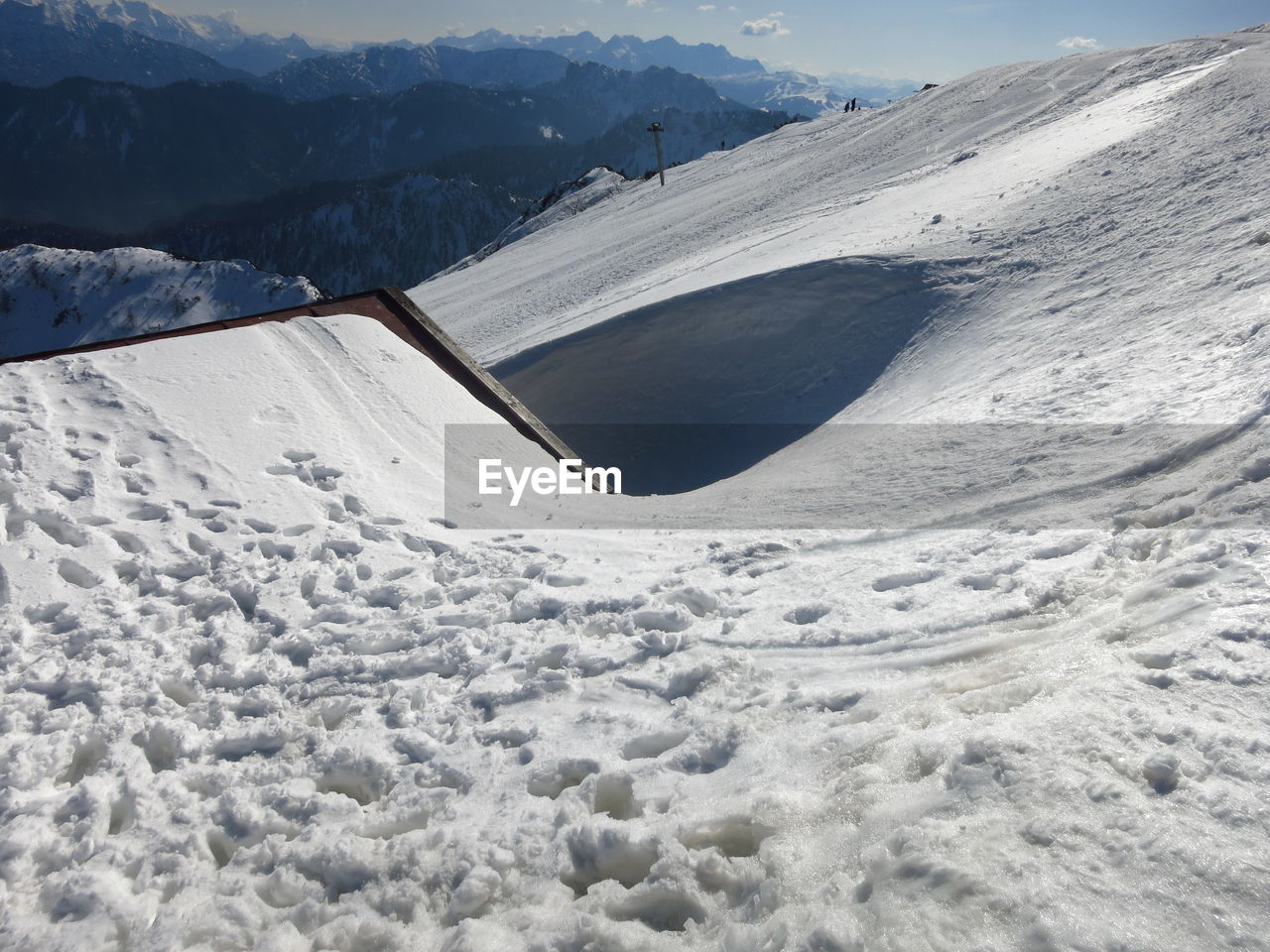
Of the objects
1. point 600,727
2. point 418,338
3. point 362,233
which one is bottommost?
point 600,727

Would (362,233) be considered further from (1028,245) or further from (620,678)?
(620,678)

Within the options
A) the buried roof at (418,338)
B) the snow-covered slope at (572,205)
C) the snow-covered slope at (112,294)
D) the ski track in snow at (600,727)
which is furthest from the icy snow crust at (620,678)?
the snow-covered slope at (112,294)

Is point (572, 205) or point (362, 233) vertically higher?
point (362, 233)

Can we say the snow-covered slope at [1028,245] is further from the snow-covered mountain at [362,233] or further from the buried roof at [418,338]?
the snow-covered mountain at [362,233]

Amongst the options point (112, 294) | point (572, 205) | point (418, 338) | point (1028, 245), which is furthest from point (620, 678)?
point (112, 294)

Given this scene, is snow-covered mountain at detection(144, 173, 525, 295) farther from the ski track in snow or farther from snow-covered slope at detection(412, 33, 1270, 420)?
the ski track in snow

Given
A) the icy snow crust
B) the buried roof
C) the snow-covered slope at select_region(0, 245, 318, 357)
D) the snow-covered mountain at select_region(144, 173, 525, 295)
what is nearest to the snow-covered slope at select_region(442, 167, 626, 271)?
the buried roof

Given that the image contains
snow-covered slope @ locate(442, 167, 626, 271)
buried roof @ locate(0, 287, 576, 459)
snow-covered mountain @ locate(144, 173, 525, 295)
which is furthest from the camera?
snow-covered mountain @ locate(144, 173, 525, 295)
